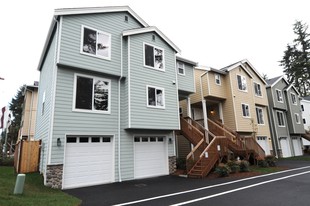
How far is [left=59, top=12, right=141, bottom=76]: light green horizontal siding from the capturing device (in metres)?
10.4

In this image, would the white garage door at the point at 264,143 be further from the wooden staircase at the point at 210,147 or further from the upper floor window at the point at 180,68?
the upper floor window at the point at 180,68

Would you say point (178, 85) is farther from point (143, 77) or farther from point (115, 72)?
point (115, 72)

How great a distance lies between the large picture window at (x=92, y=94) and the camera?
10.6 meters

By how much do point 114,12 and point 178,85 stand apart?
22.3 feet

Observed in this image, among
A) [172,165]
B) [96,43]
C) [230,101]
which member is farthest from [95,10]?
[230,101]

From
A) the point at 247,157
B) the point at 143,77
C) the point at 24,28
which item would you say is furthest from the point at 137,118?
the point at 24,28

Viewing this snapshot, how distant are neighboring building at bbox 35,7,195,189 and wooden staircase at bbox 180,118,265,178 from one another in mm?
1670

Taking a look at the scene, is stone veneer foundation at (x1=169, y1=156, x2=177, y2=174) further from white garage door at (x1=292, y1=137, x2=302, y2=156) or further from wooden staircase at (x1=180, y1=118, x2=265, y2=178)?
white garage door at (x1=292, y1=137, x2=302, y2=156)

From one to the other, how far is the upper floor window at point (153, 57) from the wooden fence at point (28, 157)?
8251 millimetres

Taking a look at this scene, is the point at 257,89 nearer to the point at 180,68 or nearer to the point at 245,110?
the point at 245,110

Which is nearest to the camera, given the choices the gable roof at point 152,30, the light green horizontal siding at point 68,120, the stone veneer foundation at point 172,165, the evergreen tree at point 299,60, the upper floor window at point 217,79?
the light green horizontal siding at point 68,120

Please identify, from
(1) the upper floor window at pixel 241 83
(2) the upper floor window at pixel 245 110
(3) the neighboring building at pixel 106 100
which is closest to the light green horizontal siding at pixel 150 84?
(3) the neighboring building at pixel 106 100

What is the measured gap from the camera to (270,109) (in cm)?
2545

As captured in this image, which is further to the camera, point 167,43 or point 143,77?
point 167,43
